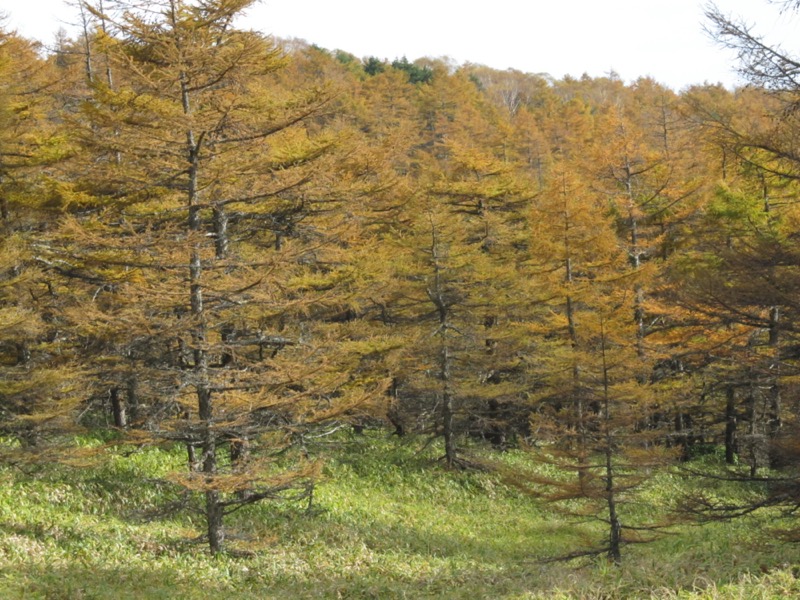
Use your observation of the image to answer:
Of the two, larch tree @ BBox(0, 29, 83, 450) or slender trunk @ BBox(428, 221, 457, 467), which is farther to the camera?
slender trunk @ BBox(428, 221, 457, 467)

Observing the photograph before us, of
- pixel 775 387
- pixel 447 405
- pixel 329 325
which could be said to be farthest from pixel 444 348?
pixel 775 387

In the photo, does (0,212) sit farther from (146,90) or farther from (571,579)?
(571,579)

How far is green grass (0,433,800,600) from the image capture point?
9.26 metres

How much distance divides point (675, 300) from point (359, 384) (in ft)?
32.6

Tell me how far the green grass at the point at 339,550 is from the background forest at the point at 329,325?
0.10 metres

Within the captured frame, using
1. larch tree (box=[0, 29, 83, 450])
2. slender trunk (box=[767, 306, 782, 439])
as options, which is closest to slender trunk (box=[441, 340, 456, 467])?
slender trunk (box=[767, 306, 782, 439])

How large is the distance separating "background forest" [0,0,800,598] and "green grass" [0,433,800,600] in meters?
0.10

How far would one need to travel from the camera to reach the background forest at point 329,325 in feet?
34.4

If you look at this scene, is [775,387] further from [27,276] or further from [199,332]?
[27,276]

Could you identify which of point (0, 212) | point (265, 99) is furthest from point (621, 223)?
point (0, 212)

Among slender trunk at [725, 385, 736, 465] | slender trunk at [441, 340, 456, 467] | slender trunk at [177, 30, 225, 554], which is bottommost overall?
slender trunk at [725, 385, 736, 465]

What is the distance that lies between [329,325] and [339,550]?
28.0ft

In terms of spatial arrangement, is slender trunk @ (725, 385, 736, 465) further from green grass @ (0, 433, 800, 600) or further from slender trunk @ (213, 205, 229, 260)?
slender trunk @ (213, 205, 229, 260)

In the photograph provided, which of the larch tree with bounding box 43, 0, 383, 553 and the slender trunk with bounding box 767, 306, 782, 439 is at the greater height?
the larch tree with bounding box 43, 0, 383, 553
